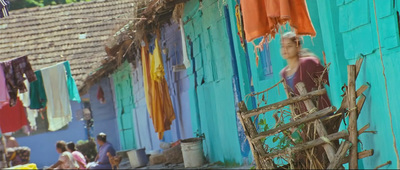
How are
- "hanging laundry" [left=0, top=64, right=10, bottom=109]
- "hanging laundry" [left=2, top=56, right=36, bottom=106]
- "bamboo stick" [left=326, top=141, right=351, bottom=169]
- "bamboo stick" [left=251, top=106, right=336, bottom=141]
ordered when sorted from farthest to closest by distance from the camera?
"hanging laundry" [left=2, top=56, right=36, bottom=106] → "hanging laundry" [left=0, top=64, right=10, bottom=109] → "bamboo stick" [left=251, top=106, right=336, bottom=141] → "bamboo stick" [left=326, top=141, right=351, bottom=169]

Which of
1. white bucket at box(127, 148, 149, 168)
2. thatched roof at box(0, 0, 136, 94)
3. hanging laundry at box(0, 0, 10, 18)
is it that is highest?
thatched roof at box(0, 0, 136, 94)

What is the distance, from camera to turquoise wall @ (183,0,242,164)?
11.4 metres

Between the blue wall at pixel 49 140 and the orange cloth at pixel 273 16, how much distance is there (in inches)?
752

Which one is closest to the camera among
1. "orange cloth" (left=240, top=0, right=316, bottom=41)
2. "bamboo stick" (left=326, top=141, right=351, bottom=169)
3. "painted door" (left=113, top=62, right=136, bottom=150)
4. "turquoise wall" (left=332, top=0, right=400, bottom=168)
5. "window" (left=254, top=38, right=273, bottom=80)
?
"bamboo stick" (left=326, top=141, right=351, bottom=169)

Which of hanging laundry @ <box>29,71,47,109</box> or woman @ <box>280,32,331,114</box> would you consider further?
hanging laundry @ <box>29,71,47,109</box>

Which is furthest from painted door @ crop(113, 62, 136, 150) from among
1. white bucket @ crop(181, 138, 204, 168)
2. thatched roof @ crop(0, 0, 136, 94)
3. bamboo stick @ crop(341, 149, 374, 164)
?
bamboo stick @ crop(341, 149, 374, 164)

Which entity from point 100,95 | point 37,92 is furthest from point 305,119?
point 100,95

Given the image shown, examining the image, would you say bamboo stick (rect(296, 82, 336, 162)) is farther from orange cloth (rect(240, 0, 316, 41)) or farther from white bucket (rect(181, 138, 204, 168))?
white bucket (rect(181, 138, 204, 168))

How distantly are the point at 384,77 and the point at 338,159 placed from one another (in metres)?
0.90

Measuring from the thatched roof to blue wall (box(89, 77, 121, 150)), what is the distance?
1910mm

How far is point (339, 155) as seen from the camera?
533cm

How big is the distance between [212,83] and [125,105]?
11.3m

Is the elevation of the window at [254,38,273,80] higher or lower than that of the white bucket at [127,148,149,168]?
higher

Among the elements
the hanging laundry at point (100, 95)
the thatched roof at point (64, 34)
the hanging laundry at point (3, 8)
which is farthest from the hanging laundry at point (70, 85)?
the hanging laundry at point (100, 95)
